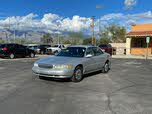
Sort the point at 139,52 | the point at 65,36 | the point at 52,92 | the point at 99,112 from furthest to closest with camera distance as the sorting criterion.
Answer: the point at 65,36 → the point at 139,52 → the point at 52,92 → the point at 99,112

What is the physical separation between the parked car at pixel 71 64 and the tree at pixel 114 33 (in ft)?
162

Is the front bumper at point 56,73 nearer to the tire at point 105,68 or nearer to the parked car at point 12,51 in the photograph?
the tire at point 105,68

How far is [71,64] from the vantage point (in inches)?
372

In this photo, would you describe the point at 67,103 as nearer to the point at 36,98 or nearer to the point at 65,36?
the point at 36,98

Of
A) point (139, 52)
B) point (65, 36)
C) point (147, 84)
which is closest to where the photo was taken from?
point (147, 84)

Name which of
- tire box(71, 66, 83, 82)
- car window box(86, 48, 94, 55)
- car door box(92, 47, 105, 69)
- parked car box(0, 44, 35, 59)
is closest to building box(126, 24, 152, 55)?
parked car box(0, 44, 35, 59)

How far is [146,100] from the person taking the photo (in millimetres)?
6824

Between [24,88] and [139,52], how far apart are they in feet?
93.2

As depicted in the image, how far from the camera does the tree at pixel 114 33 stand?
60.0 metres

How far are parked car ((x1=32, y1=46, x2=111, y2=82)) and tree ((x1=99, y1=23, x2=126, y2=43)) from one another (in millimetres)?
49368

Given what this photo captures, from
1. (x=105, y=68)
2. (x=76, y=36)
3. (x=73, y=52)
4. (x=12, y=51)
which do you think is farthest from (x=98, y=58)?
(x=76, y=36)

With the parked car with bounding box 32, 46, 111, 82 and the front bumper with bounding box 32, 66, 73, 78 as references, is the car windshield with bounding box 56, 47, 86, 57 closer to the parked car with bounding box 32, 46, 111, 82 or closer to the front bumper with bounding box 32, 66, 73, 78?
the parked car with bounding box 32, 46, 111, 82

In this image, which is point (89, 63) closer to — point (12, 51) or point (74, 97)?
point (74, 97)

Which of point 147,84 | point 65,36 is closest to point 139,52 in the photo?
point 147,84
